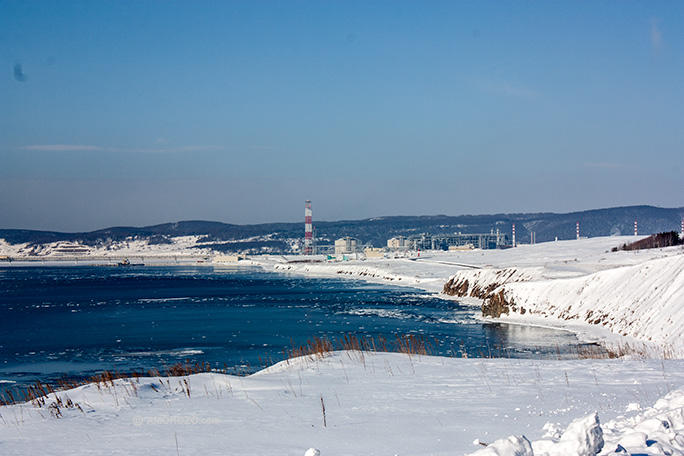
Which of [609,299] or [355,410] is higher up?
[355,410]

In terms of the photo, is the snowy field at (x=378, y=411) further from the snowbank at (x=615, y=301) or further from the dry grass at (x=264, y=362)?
the snowbank at (x=615, y=301)

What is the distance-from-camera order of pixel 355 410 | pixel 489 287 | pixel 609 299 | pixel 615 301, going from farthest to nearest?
pixel 489 287, pixel 609 299, pixel 615 301, pixel 355 410

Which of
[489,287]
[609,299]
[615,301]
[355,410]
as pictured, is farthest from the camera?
[489,287]

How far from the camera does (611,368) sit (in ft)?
40.6

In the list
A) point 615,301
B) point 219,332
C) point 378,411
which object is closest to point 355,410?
point 378,411

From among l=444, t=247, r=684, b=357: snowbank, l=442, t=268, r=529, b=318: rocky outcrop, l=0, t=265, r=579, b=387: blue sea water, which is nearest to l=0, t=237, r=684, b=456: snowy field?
l=444, t=247, r=684, b=357: snowbank

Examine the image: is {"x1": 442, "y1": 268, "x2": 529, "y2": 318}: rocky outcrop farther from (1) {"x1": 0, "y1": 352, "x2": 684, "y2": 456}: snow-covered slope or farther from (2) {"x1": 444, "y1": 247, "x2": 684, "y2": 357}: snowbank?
(1) {"x1": 0, "y1": 352, "x2": 684, "y2": 456}: snow-covered slope

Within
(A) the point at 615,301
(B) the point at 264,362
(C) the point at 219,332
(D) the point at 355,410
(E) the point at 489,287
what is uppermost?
(D) the point at 355,410

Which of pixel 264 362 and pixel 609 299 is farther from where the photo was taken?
pixel 609 299

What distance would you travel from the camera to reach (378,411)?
905 cm

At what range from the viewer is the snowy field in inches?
267

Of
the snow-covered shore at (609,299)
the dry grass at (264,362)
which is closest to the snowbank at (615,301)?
the snow-covered shore at (609,299)

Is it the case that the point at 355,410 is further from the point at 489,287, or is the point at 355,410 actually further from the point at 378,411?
the point at 489,287

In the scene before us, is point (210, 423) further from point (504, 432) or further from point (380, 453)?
point (504, 432)
